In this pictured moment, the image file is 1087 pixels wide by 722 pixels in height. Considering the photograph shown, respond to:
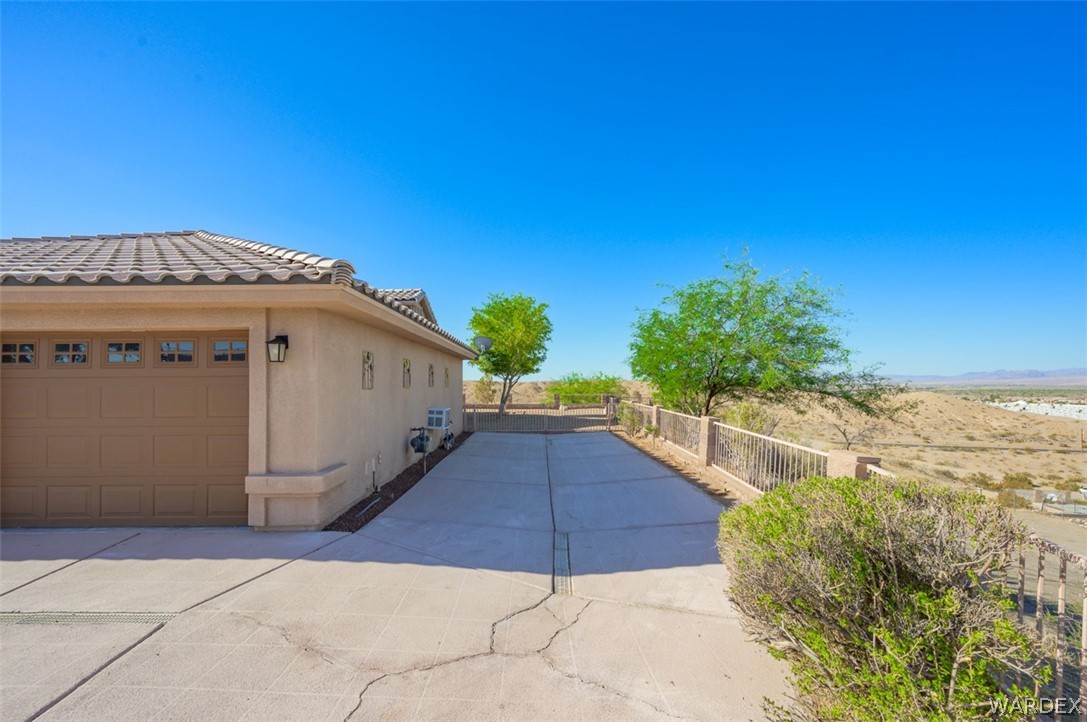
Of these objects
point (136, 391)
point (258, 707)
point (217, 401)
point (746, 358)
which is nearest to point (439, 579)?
point (258, 707)

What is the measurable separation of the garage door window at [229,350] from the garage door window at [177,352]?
25 cm

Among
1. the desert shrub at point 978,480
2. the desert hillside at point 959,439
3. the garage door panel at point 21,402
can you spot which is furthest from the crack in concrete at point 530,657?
the desert shrub at point 978,480

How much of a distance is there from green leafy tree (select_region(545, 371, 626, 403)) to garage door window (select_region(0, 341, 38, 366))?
2074 cm

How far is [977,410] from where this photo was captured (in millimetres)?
45719

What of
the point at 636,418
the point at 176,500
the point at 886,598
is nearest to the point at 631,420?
the point at 636,418

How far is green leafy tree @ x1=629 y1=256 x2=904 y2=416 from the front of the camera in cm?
1173

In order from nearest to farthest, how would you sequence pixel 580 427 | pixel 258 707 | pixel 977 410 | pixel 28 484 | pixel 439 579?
pixel 258 707, pixel 439 579, pixel 28 484, pixel 580 427, pixel 977 410

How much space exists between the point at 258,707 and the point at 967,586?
3.86 meters

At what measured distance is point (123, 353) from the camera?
5594 millimetres

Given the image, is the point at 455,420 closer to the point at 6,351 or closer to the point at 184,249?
the point at 184,249

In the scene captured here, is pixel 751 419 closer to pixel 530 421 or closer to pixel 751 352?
pixel 751 352

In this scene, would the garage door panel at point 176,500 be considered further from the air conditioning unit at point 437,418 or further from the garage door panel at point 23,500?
the air conditioning unit at point 437,418

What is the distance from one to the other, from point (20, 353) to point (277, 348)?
Answer: 3254 millimetres

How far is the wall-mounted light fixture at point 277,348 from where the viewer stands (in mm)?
5363
